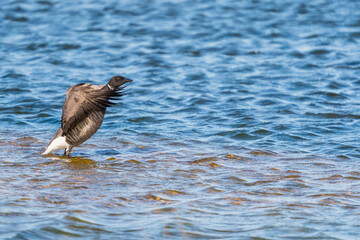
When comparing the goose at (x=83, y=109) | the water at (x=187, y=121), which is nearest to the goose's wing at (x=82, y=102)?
the goose at (x=83, y=109)

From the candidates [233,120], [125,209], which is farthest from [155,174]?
[233,120]

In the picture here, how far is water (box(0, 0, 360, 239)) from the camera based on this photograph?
18.2 ft

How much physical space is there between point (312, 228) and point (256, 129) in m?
4.24

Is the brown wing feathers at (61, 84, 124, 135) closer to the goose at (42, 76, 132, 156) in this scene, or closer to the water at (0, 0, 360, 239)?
the goose at (42, 76, 132, 156)

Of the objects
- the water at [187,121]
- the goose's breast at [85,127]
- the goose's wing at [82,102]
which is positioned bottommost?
the water at [187,121]

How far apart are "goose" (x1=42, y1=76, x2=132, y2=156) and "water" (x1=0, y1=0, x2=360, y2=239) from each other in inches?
12.5

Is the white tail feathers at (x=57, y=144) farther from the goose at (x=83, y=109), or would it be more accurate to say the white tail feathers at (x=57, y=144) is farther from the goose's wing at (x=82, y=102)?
the goose's wing at (x=82, y=102)

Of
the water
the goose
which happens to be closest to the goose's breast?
the goose

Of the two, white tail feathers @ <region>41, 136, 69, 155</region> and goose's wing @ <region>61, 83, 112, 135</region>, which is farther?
white tail feathers @ <region>41, 136, 69, 155</region>

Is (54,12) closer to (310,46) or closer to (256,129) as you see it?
(310,46)

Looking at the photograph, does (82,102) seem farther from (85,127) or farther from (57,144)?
(57,144)

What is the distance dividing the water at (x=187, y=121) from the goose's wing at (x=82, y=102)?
571 mm

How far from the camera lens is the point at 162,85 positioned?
12.3 metres

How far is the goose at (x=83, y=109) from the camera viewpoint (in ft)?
24.9
